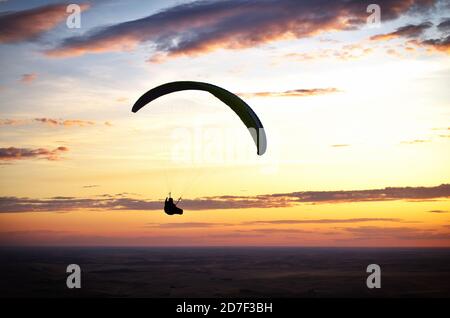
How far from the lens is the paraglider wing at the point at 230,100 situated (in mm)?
23409

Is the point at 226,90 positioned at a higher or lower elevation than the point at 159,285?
higher

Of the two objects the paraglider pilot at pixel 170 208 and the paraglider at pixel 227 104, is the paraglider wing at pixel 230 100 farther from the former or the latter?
the paraglider pilot at pixel 170 208

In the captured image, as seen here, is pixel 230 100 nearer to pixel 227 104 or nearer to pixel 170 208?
pixel 227 104

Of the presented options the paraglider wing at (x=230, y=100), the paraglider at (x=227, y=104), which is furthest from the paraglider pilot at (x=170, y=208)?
the paraglider wing at (x=230, y=100)

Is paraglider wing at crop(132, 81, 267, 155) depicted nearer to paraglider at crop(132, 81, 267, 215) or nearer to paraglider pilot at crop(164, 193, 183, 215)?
paraglider at crop(132, 81, 267, 215)

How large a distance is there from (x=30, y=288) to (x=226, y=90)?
339 ft

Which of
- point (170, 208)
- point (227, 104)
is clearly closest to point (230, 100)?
point (227, 104)

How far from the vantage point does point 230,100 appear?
80.1 feet
